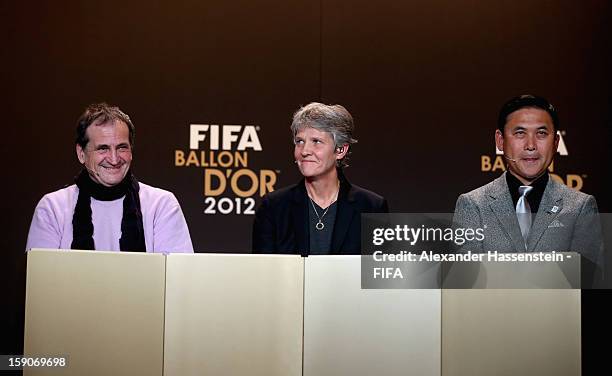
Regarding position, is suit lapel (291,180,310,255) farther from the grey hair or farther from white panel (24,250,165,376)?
white panel (24,250,165,376)

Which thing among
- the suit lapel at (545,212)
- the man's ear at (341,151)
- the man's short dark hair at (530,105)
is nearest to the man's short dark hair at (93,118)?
the man's ear at (341,151)

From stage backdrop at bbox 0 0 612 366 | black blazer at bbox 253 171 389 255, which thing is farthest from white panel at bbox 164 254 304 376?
stage backdrop at bbox 0 0 612 366

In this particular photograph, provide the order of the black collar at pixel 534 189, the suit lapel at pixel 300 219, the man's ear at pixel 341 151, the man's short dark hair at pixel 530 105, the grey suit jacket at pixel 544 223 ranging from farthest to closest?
the man's ear at pixel 341 151 → the suit lapel at pixel 300 219 → the man's short dark hair at pixel 530 105 → the black collar at pixel 534 189 → the grey suit jacket at pixel 544 223

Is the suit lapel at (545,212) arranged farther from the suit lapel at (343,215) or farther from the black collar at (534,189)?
the suit lapel at (343,215)

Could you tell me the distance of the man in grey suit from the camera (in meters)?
3.30

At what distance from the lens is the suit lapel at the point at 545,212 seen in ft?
10.9

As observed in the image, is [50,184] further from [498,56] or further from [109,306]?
[498,56]

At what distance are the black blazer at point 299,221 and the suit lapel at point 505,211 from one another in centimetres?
61

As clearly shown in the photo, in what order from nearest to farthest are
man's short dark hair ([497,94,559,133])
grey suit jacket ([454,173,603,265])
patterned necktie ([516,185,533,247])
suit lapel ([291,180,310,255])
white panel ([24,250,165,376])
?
1. white panel ([24,250,165,376])
2. grey suit jacket ([454,173,603,265])
3. patterned necktie ([516,185,533,247])
4. man's short dark hair ([497,94,559,133])
5. suit lapel ([291,180,310,255])

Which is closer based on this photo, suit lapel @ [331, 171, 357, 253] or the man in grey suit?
the man in grey suit

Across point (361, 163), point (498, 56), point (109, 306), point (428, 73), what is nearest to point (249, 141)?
point (361, 163)

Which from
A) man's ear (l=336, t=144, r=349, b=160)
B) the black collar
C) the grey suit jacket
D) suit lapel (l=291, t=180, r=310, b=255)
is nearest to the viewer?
the grey suit jacket

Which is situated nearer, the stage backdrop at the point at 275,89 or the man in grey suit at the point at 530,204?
the man in grey suit at the point at 530,204

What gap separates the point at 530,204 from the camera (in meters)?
3.49
